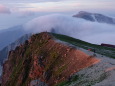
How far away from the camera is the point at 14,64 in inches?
5517

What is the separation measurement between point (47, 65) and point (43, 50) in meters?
13.0

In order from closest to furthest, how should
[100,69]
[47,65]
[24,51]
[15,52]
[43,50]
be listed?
[100,69] → [47,65] → [43,50] → [24,51] → [15,52]

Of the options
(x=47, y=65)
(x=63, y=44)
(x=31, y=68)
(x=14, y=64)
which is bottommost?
(x=14, y=64)

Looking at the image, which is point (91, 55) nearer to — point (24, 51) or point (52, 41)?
point (52, 41)

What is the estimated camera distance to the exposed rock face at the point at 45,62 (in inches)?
3135

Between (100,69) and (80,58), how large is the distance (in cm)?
1744

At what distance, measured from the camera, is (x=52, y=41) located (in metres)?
110

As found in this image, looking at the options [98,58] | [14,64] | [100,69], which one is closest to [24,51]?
[14,64]

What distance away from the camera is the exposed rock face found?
79.6 meters

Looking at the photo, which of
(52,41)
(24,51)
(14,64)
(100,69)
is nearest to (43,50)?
(52,41)

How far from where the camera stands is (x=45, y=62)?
10044 cm

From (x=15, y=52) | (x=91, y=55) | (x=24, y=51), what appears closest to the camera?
(x=91, y=55)

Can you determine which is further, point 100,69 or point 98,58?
point 98,58

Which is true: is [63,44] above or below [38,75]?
above
